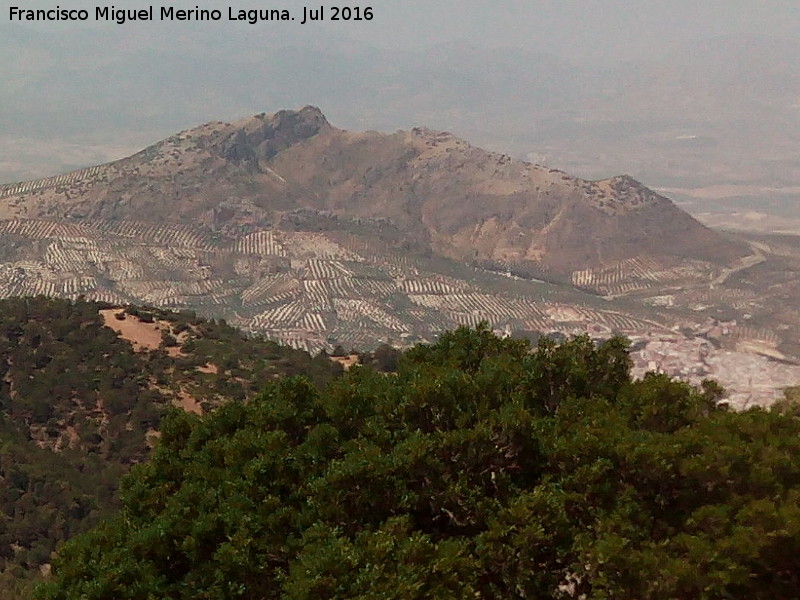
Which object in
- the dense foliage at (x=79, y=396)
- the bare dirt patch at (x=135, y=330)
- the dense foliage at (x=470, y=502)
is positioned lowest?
the dense foliage at (x=79, y=396)

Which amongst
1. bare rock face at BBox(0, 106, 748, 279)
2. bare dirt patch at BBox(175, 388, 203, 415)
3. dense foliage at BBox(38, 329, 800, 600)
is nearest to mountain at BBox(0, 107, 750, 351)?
bare rock face at BBox(0, 106, 748, 279)

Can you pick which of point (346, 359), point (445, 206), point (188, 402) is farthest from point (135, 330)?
point (445, 206)

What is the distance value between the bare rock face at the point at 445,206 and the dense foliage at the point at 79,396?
114 m

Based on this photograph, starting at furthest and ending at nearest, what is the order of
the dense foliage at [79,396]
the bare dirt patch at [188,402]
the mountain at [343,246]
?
1. the mountain at [343,246]
2. the bare dirt patch at [188,402]
3. the dense foliage at [79,396]

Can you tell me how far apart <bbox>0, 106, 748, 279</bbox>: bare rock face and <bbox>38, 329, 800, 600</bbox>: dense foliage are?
494 feet

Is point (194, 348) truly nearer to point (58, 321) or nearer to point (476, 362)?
point (58, 321)

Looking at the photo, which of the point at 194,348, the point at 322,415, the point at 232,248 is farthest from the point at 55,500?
the point at 232,248

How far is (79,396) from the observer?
4362 cm

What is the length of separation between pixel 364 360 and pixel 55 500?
25.9m

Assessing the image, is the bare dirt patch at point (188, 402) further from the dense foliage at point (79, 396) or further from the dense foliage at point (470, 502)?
the dense foliage at point (470, 502)

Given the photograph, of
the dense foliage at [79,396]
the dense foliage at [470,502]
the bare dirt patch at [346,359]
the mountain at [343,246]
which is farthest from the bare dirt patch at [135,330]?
the mountain at [343,246]

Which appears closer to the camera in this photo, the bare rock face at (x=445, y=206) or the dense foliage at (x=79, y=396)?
the dense foliage at (x=79, y=396)

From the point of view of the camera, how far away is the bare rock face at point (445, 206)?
16538 centimetres

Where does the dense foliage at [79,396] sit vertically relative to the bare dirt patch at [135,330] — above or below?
below
